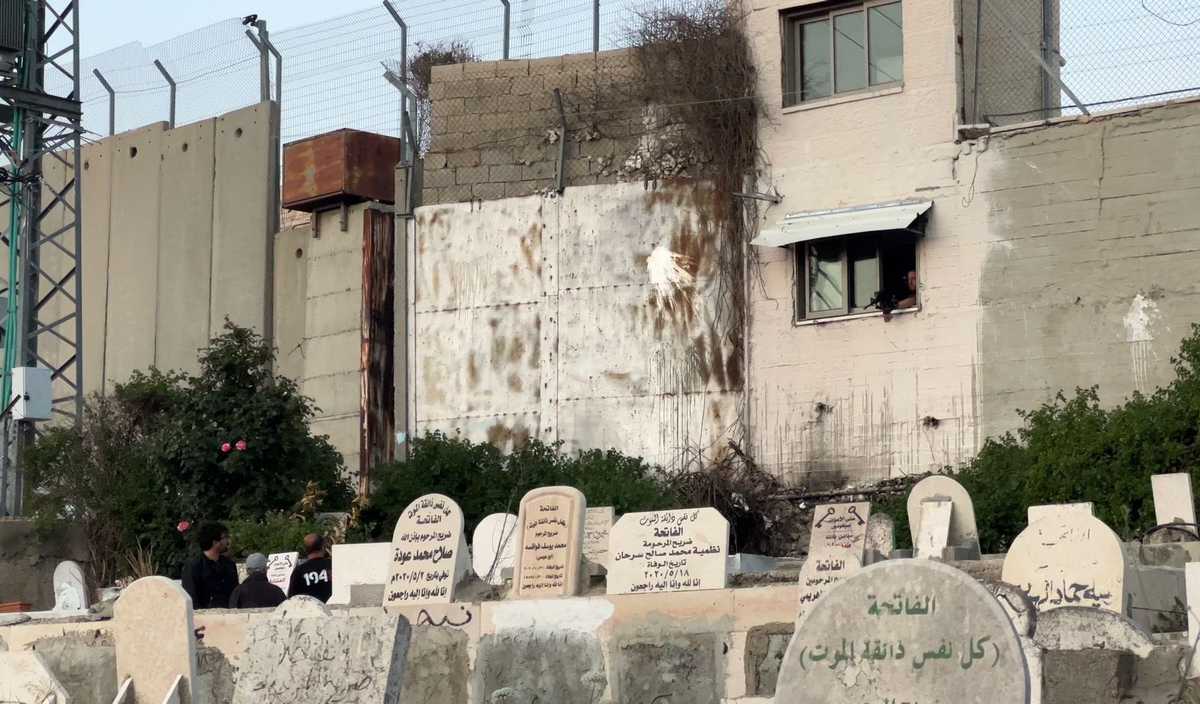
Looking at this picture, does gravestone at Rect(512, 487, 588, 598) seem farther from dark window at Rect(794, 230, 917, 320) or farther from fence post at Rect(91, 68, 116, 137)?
fence post at Rect(91, 68, 116, 137)

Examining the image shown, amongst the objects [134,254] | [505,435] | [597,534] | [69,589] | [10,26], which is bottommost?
[69,589]

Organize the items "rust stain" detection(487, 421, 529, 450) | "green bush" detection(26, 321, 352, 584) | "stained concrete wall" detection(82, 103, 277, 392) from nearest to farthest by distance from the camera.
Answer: "green bush" detection(26, 321, 352, 584), "rust stain" detection(487, 421, 529, 450), "stained concrete wall" detection(82, 103, 277, 392)

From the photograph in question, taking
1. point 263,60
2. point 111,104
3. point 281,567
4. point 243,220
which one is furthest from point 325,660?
point 111,104

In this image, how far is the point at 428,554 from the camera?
45.2 feet

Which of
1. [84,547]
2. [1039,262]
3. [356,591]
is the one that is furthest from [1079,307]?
[84,547]

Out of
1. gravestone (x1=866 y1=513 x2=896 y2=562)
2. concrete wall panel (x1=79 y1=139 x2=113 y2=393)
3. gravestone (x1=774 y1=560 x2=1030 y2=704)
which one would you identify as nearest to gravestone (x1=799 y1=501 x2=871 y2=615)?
gravestone (x1=866 y1=513 x2=896 y2=562)

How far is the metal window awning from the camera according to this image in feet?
66.3

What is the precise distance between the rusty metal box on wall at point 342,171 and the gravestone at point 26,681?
1363 centimetres

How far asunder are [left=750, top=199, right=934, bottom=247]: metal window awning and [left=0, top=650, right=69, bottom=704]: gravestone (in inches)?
437

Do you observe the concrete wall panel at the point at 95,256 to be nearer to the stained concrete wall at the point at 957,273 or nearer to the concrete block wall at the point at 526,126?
Answer: the concrete block wall at the point at 526,126

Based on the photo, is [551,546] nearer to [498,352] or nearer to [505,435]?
[505,435]

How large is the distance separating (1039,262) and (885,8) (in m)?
3.47

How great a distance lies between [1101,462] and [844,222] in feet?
14.4

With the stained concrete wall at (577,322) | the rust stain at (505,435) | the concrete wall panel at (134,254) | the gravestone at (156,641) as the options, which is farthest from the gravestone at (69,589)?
the concrete wall panel at (134,254)
